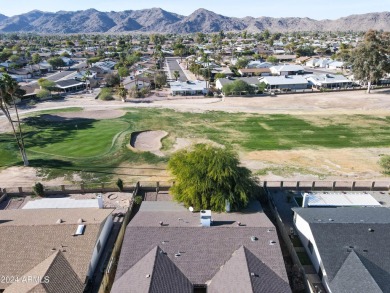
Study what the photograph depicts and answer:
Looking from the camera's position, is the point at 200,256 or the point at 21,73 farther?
the point at 21,73

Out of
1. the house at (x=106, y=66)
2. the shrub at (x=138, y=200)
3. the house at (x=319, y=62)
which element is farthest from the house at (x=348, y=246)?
the house at (x=319, y=62)

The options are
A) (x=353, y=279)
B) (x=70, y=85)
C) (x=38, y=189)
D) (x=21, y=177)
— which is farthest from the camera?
(x=70, y=85)

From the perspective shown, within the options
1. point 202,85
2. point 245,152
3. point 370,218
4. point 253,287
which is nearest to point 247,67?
point 202,85

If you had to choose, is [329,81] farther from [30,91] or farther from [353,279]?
[30,91]

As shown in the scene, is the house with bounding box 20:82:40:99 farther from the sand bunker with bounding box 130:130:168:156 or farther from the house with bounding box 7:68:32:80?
the sand bunker with bounding box 130:130:168:156

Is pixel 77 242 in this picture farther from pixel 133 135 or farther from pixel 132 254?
Result: pixel 133 135

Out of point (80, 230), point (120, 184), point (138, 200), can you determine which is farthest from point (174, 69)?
point (80, 230)
